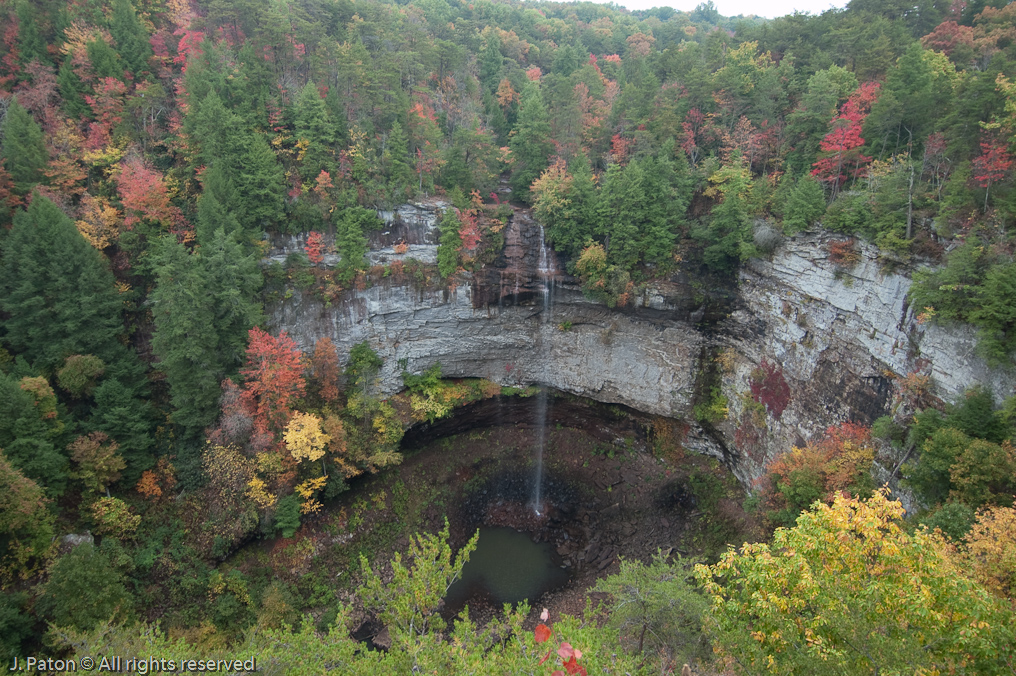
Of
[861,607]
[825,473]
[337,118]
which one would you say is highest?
[337,118]

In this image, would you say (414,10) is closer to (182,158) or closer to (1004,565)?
(182,158)

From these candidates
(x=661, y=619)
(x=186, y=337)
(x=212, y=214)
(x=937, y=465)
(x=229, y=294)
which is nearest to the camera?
(x=937, y=465)

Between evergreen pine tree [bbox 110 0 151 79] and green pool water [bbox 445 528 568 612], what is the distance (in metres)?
33.9

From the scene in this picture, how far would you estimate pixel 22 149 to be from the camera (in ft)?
75.7

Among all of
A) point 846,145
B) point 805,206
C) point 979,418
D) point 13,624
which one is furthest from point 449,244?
point 979,418

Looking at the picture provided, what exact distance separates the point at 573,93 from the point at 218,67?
2177cm

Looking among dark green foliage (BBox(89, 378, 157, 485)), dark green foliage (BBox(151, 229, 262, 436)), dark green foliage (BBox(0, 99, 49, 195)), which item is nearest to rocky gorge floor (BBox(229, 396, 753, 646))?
dark green foliage (BBox(89, 378, 157, 485))

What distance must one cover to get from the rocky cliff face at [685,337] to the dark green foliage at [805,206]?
80cm

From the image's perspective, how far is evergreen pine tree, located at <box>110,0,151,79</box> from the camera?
28.4 meters

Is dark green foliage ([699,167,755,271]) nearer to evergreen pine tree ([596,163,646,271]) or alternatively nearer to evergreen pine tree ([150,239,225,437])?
evergreen pine tree ([596,163,646,271])

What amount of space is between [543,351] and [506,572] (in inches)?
522

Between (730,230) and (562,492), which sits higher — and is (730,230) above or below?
above

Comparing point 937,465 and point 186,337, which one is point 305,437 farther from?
point 937,465

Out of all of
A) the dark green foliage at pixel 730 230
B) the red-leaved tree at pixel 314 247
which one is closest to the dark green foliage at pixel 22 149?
the red-leaved tree at pixel 314 247
